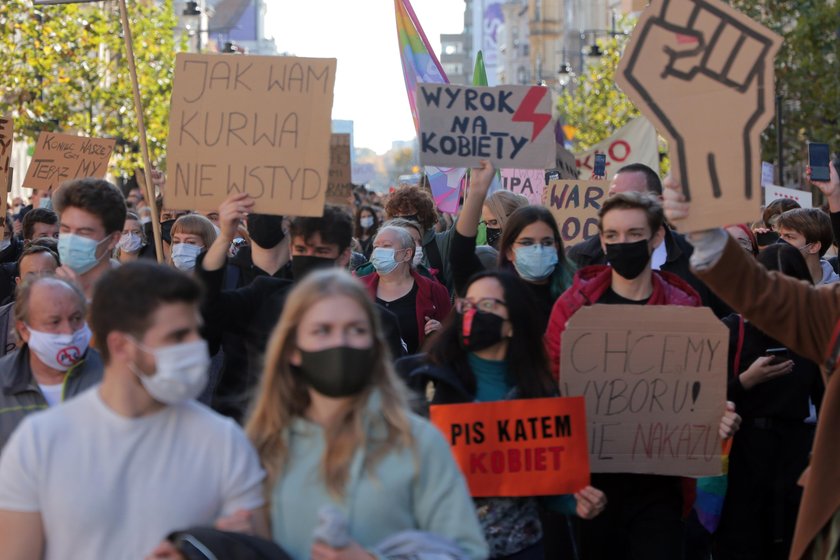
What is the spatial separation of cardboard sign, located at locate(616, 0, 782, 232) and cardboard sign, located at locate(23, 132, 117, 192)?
6566 millimetres

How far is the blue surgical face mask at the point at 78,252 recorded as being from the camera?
19.1 ft

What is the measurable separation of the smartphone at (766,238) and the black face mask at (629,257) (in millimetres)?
3893

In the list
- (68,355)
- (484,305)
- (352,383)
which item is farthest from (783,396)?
(352,383)

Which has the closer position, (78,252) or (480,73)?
(78,252)

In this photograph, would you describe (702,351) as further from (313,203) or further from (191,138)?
(191,138)

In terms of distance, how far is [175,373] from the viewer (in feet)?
11.2

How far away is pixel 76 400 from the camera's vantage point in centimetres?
348

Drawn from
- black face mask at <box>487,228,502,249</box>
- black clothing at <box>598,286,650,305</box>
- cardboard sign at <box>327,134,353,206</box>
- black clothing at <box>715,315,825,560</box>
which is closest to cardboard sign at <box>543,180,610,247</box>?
black face mask at <box>487,228,502,249</box>

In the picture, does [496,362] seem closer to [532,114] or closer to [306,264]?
[306,264]

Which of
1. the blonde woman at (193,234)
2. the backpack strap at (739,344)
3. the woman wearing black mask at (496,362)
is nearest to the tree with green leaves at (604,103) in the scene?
the blonde woman at (193,234)

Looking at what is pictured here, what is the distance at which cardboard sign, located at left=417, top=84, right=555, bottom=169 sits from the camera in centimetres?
743

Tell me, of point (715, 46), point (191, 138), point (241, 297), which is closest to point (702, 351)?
point (715, 46)

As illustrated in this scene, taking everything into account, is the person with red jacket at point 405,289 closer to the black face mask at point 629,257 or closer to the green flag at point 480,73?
the black face mask at point 629,257

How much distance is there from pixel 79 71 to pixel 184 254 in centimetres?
2044
